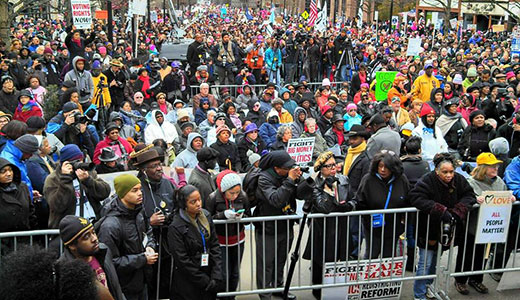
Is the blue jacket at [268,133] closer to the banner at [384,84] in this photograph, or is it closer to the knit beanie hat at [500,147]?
the knit beanie hat at [500,147]

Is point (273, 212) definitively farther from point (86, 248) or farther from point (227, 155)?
point (227, 155)

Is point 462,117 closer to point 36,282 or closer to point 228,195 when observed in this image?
point 228,195

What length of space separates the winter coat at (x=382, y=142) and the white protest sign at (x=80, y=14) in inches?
419

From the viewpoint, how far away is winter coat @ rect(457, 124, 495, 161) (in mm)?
9414

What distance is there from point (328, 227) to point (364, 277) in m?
0.67

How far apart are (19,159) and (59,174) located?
0.92 metres

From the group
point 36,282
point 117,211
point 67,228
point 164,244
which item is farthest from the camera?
point 164,244

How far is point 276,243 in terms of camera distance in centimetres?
634

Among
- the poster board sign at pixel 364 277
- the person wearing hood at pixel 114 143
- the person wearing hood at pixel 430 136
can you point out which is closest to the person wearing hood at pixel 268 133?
the person wearing hood at pixel 430 136

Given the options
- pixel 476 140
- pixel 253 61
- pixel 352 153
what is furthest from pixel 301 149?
pixel 253 61

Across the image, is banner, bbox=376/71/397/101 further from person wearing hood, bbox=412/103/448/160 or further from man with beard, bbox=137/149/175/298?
man with beard, bbox=137/149/175/298

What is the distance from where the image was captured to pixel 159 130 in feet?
33.6

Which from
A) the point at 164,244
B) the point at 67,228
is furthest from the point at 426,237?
the point at 67,228

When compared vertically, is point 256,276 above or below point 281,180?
below
